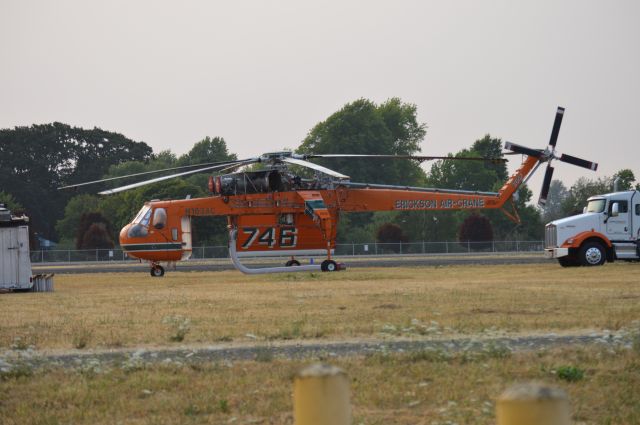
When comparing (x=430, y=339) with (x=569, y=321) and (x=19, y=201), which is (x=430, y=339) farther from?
(x=19, y=201)

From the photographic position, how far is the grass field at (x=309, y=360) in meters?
11.5

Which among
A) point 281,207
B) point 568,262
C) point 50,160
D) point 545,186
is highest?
point 50,160

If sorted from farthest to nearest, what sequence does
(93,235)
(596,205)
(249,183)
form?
1. (93,235)
2. (249,183)
3. (596,205)

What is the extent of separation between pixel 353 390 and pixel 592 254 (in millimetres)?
31440

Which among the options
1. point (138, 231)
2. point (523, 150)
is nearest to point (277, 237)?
point (138, 231)

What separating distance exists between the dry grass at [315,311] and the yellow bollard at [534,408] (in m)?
11.4

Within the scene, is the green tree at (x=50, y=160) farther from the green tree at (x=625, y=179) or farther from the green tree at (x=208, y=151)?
the green tree at (x=625, y=179)

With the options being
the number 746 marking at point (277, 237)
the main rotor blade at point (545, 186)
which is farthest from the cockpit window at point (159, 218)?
the main rotor blade at point (545, 186)

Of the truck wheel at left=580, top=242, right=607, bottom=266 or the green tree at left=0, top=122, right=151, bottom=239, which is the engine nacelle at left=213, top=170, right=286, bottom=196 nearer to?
the truck wheel at left=580, top=242, right=607, bottom=266

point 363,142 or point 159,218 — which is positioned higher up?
point 363,142

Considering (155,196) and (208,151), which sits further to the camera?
(208,151)

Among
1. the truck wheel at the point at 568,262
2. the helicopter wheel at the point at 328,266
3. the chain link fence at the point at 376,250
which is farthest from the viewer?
the chain link fence at the point at 376,250

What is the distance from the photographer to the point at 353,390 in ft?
39.5

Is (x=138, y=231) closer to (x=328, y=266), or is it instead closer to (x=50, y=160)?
(x=328, y=266)
